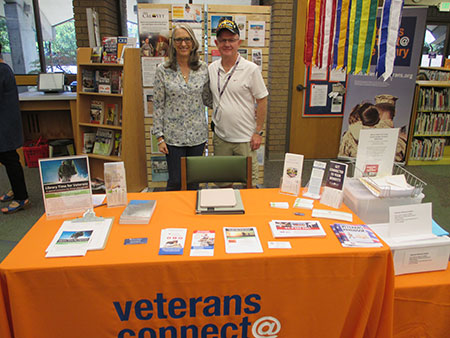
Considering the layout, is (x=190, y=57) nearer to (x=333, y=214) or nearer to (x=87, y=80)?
(x=333, y=214)

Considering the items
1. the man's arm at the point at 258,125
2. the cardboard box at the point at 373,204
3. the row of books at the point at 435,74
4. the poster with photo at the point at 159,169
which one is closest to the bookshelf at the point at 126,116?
the poster with photo at the point at 159,169

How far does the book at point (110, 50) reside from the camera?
10.6ft

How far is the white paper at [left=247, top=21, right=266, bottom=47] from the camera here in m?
3.21

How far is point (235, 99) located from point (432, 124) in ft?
11.3

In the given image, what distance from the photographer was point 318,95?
4.46 metres

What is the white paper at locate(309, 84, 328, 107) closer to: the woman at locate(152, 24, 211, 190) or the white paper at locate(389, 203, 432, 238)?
the woman at locate(152, 24, 211, 190)

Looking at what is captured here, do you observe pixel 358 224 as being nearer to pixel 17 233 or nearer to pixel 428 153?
pixel 17 233

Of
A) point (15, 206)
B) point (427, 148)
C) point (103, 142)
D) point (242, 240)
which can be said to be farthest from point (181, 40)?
point (427, 148)

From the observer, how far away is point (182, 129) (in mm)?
→ 2318

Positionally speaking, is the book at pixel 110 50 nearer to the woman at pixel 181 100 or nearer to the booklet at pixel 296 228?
the woman at pixel 181 100

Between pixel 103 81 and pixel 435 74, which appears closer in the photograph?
pixel 103 81

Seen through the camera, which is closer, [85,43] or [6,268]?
[6,268]

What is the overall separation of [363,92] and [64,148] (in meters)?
4.10

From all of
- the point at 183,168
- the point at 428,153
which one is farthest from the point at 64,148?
the point at 428,153
